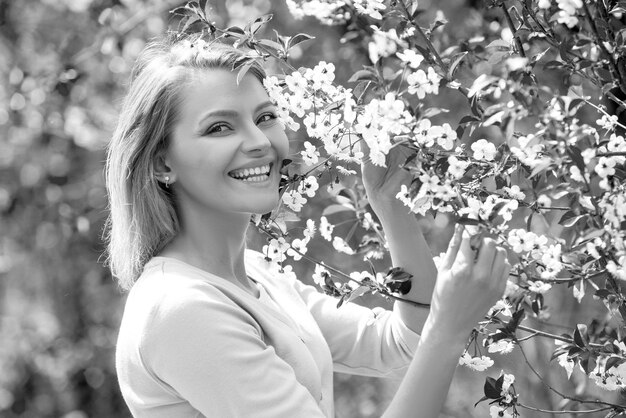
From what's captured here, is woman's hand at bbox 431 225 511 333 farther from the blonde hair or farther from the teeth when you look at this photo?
the blonde hair

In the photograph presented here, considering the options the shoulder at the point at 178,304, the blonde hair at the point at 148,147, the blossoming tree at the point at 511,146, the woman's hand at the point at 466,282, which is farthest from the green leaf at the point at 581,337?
the blonde hair at the point at 148,147

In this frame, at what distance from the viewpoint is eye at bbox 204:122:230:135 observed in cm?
196

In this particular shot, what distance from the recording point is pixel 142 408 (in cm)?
189

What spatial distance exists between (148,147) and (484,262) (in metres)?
0.81

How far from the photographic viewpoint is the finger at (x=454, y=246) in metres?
1.54

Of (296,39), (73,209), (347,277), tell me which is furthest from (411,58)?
(73,209)

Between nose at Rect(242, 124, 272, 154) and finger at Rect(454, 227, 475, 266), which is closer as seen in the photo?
finger at Rect(454, 227, 475, 266)

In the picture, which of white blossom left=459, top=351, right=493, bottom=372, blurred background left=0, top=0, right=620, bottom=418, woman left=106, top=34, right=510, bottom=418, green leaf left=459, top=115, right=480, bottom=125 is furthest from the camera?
blurred background left=0, top=0, right=620, bottom=418

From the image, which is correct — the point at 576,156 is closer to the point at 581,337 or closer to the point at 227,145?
the point at 581,337

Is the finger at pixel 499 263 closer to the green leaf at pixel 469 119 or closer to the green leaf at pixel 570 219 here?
the green leaf at pixel 570 219

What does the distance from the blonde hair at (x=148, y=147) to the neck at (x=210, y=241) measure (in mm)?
34

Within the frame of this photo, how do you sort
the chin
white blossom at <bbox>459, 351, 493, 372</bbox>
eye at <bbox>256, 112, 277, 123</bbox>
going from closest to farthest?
white blossom at <bbox>459, 351, 493, 372</bbox> < the chin < eye at <bbox>256, 112, 277, 123</bbox>

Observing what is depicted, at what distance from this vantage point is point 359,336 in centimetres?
226

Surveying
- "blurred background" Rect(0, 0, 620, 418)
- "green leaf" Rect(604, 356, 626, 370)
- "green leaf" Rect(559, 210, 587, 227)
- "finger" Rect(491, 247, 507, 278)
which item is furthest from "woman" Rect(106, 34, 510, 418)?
"blurred background" Rect(0, 0, 620, 418)
